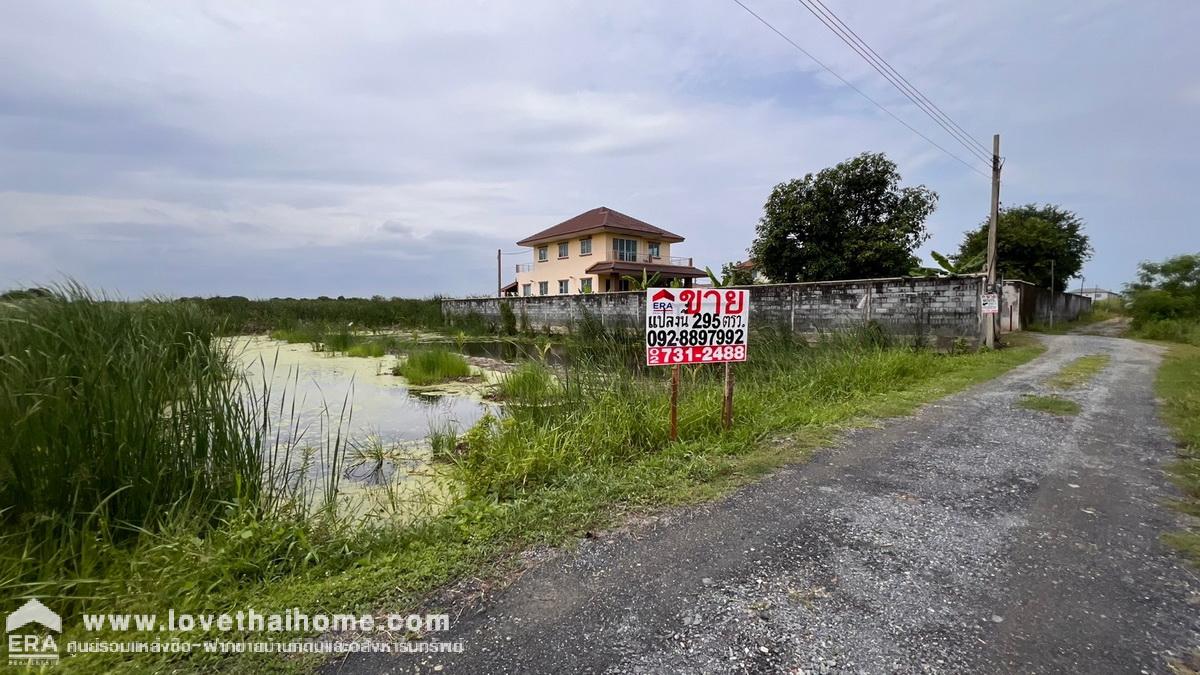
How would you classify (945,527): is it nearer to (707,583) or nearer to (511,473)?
(707,583)

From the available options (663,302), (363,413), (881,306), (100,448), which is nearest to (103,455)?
(100,448)

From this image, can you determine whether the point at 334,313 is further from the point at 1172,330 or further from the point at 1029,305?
the point at 1172,330

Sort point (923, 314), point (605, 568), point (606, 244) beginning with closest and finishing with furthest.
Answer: point (605, 568) → point (923, 314) → point (606, 244)

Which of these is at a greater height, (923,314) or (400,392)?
(923,314)

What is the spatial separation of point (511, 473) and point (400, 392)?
591 centimetres

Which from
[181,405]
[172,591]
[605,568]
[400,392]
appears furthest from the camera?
[400,392]

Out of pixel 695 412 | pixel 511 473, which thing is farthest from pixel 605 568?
pixel 695 412

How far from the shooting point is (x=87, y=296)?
4066 millimetres

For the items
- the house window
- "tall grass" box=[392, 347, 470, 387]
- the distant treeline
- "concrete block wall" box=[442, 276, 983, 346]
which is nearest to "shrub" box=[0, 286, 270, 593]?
"tall grass" box=[392, 347, 470, 387]

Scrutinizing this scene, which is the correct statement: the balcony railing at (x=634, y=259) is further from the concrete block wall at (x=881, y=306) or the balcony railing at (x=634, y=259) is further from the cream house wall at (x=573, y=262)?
the concrete block wall at (x=881, y=306)

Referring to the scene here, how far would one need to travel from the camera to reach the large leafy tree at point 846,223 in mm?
18438

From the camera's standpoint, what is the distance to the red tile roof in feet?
102

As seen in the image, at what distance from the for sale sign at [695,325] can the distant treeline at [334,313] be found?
683 inches

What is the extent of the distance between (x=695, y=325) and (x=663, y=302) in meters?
0.38
